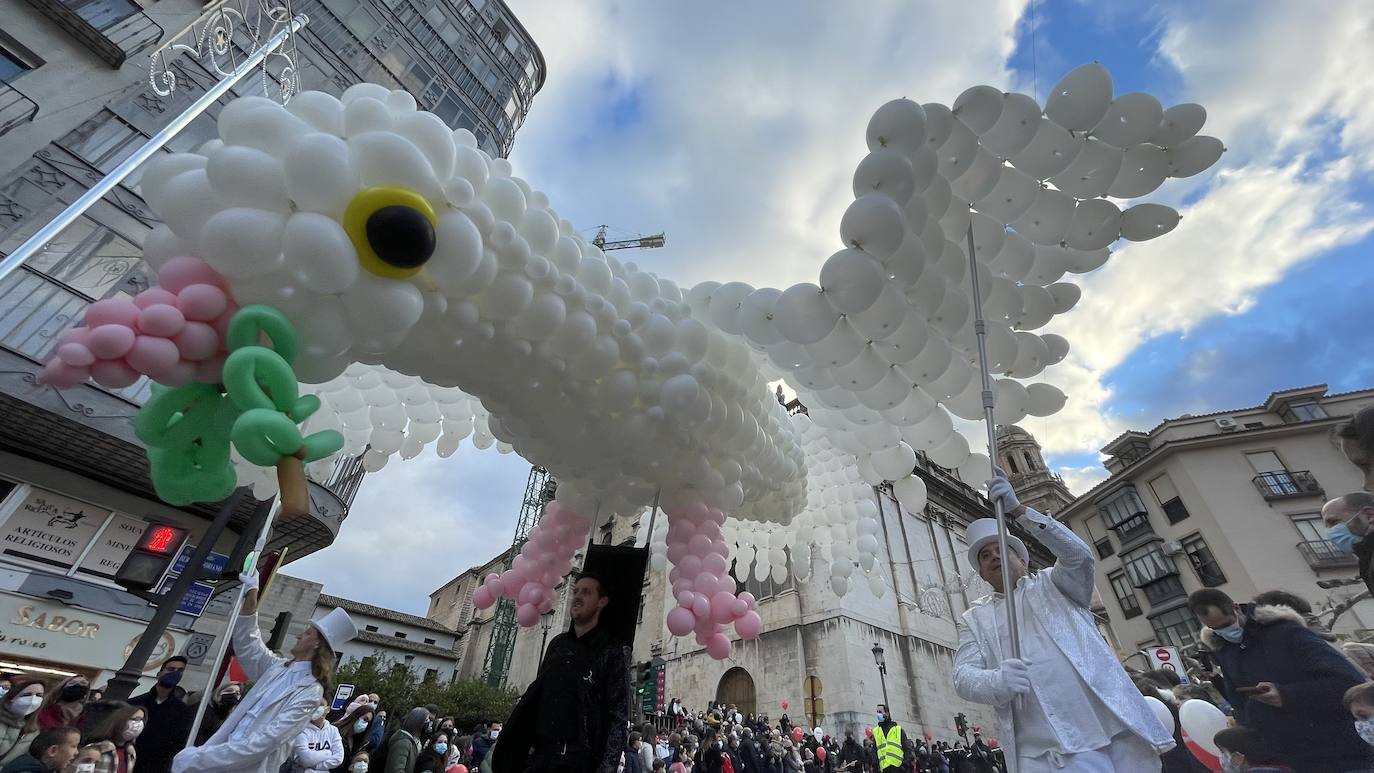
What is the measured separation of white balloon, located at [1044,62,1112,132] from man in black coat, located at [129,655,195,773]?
326 inches

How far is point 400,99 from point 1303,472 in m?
32.6

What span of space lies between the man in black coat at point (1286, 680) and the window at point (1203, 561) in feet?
82.4

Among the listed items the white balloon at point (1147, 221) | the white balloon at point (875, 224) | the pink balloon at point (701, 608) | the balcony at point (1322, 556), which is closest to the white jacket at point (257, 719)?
the pink balloon at point (701, 608)

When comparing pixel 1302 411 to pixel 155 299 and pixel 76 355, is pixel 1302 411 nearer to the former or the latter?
pixel 155 299

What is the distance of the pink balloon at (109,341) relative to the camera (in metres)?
2.03

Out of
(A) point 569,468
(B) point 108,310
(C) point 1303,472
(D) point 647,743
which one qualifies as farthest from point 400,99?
(C) point 1303,472

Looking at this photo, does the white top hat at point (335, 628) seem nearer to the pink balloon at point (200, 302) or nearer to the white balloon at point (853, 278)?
the pink balloon at point (200, 302)

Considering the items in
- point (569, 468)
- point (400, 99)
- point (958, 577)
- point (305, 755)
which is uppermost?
point (958, 577)

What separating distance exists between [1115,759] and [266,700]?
430cm

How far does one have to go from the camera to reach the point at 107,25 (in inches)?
394

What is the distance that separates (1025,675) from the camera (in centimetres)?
228

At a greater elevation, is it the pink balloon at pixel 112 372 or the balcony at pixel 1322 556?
the balcony at pixel 1322 556

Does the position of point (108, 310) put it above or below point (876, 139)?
below

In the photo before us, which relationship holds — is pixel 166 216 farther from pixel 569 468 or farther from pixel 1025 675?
pixel 1025 675
